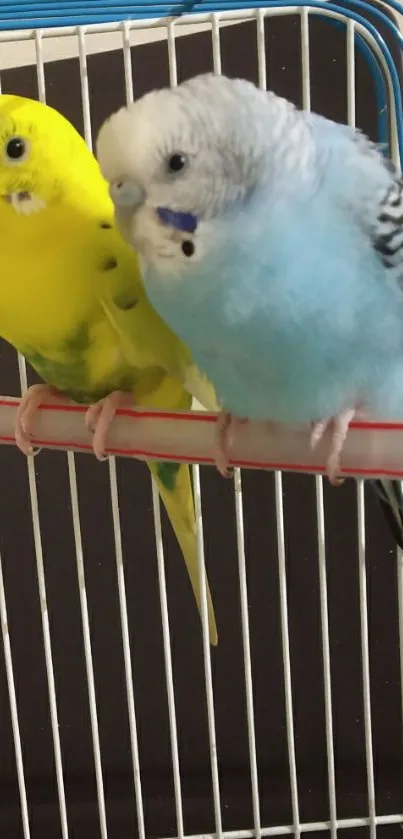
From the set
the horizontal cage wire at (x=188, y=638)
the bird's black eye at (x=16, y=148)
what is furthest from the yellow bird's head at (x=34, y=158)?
the horizontal cage wire at (x=188, y=638)

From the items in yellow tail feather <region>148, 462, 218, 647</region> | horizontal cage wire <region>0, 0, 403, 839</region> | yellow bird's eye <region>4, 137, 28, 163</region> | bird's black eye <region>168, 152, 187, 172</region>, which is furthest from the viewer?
horizontal cage wire <region>0, 0, 403, 839</region>

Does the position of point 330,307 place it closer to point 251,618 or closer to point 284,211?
point 284,211

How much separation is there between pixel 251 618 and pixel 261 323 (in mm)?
714

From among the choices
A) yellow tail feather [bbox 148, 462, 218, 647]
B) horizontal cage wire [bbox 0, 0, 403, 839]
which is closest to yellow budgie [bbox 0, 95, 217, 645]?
yellow tail feather [bbox 148, 462, 218, 647]

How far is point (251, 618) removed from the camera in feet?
3.66

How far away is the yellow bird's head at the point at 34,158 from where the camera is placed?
1.86 ft

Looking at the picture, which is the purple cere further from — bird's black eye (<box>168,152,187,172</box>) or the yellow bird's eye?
the yellow bird's eye

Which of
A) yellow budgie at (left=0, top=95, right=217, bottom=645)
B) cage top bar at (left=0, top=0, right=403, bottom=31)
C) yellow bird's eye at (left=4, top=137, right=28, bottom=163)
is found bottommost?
yellow budgie at (left=0, top=95, right=217, bottom=645)

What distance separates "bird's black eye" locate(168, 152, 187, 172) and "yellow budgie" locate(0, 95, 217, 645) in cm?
16

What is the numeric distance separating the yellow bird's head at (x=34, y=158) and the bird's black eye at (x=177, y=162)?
0.58 feet

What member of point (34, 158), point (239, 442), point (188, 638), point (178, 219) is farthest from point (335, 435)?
point (188, 638)

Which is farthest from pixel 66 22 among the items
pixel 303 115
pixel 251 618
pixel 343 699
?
pixel 343 699

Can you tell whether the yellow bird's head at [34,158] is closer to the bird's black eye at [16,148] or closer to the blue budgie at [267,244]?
the bird's black eye at [16,148]

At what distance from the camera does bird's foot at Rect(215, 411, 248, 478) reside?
0.53 meters
